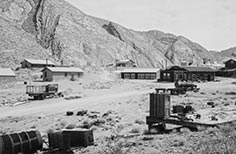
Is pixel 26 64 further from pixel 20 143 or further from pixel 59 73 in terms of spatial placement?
pixel 20 143

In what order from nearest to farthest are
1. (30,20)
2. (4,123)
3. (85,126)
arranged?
(85,126) < (4,123) < (30,20)

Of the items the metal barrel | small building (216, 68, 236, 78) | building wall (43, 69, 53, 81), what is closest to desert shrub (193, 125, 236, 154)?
the metal barrel

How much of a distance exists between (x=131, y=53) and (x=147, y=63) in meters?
11.2

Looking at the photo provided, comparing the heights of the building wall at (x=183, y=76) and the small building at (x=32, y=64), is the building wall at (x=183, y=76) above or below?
below

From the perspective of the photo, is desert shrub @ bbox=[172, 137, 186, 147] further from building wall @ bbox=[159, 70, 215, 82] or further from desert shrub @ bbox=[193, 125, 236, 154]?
building wall @ bbox=[159, 70, 215, 82]

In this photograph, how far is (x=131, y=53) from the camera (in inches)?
5842

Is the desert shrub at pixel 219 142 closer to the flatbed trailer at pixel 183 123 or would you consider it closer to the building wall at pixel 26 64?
the flatbed trailer at pixel 183 123

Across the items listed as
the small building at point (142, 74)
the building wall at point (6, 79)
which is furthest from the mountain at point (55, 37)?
the small building at point (142, 74)

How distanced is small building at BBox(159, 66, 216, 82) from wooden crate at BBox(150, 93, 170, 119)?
190 ft

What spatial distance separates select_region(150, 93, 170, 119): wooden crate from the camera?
14234 millimetres

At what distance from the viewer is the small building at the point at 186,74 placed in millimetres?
71875

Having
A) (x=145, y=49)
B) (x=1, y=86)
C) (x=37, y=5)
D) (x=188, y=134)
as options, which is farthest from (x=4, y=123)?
(x=145, y=49)

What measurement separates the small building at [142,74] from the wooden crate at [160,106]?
67.4 m

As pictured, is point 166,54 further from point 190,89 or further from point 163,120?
point 163,120
